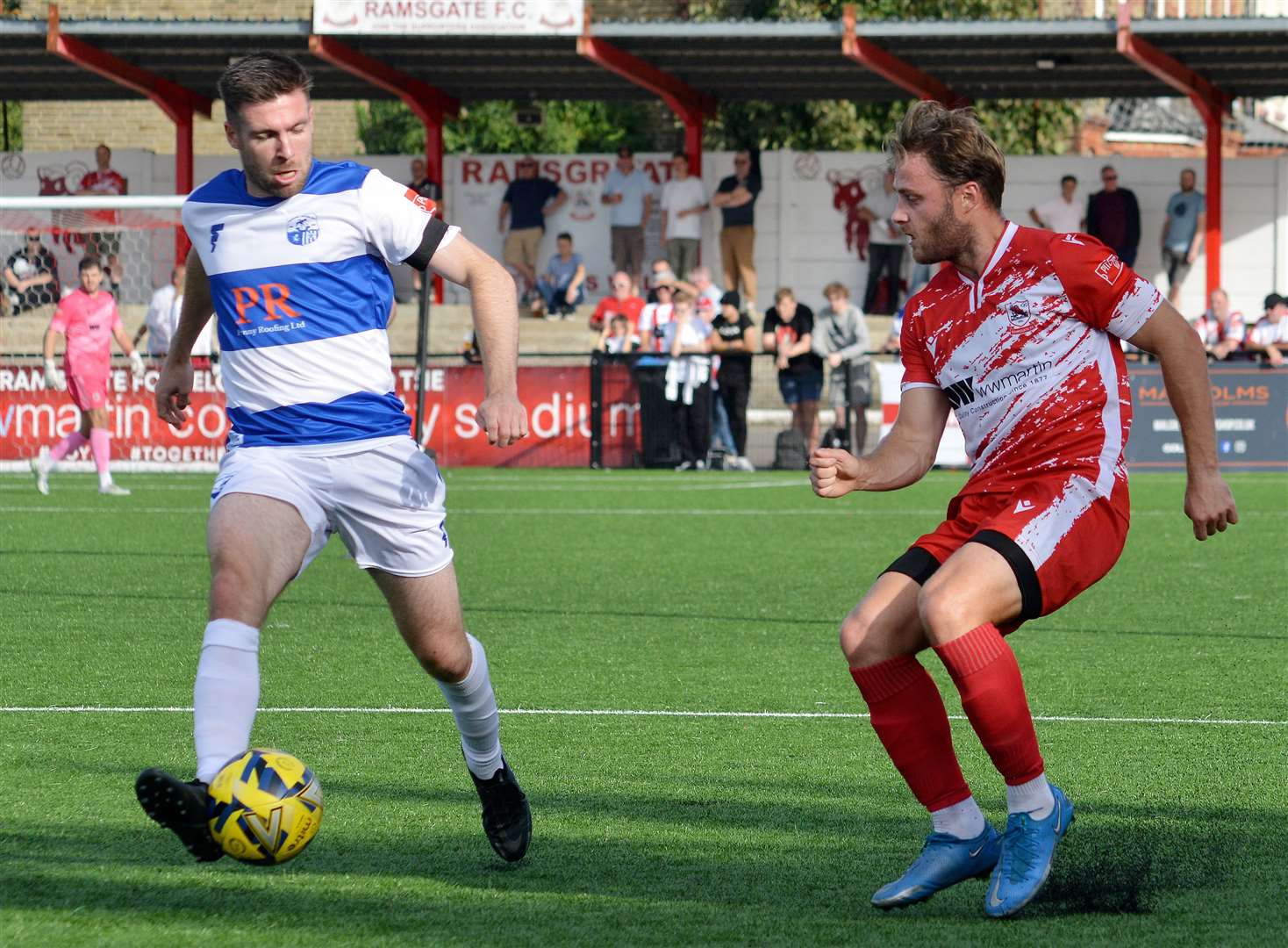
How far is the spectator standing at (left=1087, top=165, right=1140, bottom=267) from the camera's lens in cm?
2669

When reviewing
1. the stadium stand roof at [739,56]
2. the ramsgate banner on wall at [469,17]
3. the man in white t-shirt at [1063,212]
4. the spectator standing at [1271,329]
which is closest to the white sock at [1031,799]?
the spectator standing at [1271,329]

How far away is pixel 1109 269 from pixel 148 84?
25648 mm

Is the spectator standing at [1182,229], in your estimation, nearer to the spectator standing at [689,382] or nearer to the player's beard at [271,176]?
the spectator standing at [689,382]

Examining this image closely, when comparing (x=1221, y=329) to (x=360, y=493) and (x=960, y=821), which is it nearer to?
(x=960, y=821)

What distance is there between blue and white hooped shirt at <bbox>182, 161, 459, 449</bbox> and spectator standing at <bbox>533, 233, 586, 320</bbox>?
2291 cm

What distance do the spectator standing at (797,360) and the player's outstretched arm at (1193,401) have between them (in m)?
17.0

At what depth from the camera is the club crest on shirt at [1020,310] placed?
14.9ft

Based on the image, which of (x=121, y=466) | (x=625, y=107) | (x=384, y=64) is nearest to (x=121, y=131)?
(x=625, y=107)

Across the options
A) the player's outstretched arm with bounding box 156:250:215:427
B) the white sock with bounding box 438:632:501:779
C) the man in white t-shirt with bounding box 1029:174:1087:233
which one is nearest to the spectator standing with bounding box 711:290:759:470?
the man in white t-shirt with bounding box 1029:174:1087:233

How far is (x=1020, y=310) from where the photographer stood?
4559 mm

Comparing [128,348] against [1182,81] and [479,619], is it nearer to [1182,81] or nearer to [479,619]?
[479,619]

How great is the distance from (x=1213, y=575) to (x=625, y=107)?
104 ft

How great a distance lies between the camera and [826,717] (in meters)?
6.91

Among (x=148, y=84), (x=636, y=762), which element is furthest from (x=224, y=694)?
(x=148, y=84)
